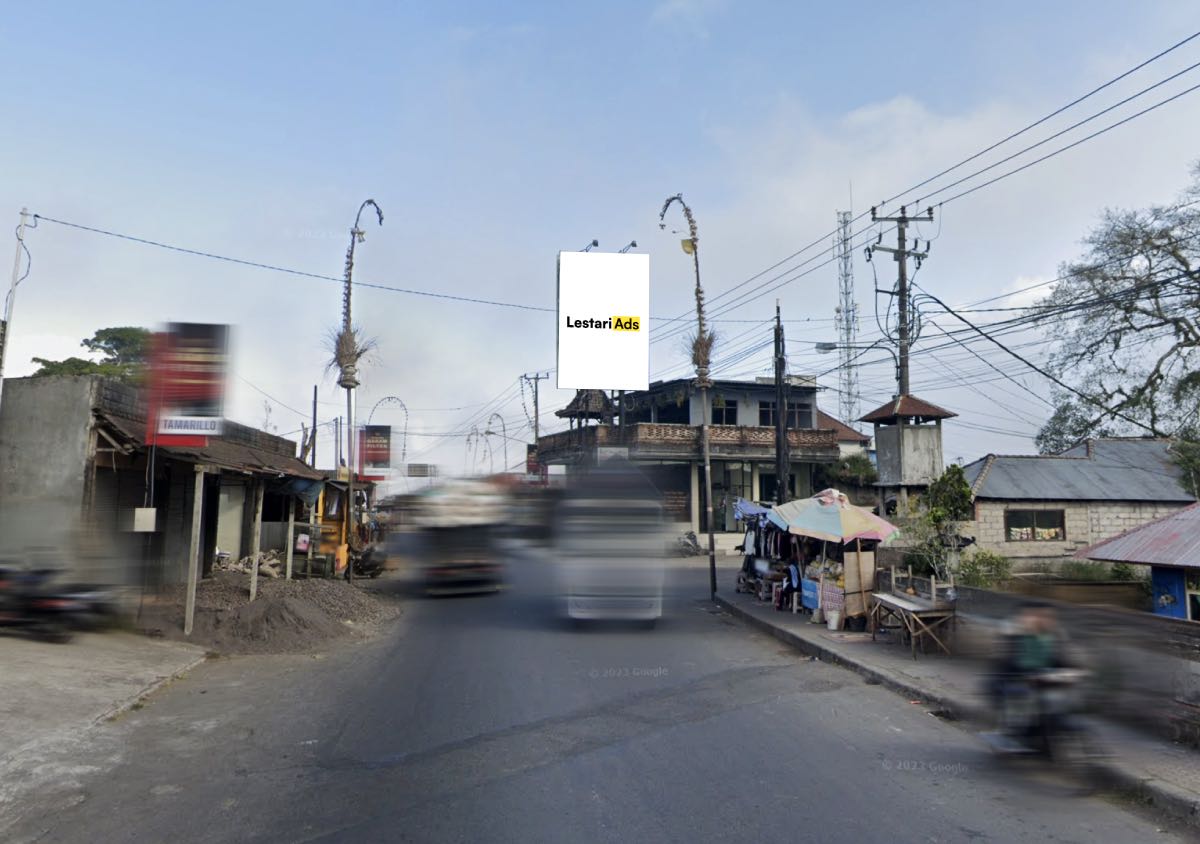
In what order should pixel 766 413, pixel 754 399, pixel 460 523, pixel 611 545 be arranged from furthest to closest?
pixel 766 413 < pixel 754 399 < pixel 611 545 < pixel 460 523

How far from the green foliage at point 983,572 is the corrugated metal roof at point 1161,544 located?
140cm

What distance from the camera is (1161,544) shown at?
1290cm

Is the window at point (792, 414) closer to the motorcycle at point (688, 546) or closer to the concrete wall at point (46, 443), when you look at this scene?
the motorcycle at point (688, 546)

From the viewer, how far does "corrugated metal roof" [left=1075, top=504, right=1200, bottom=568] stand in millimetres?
12359

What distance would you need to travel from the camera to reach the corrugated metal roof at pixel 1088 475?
2250 centimetres

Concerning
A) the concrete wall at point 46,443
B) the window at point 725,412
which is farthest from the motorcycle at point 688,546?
the concrete wall at point 46,443

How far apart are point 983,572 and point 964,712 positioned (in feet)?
25.0

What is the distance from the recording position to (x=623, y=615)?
1149 centimetres

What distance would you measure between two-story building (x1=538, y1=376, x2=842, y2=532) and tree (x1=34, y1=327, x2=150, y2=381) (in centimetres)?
1651

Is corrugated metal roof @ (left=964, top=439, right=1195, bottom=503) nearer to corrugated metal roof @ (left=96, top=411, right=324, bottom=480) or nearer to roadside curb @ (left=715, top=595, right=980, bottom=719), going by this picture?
roadside curb @ (left=715, top=595, right=980, bottom=719)

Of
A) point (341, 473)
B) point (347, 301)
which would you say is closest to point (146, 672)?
point (347, 301)

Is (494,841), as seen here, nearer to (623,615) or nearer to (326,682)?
(326,682)

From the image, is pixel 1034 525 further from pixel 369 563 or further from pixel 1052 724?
pixel 1052 724

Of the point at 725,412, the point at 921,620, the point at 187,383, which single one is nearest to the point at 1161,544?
the point at 921,620
